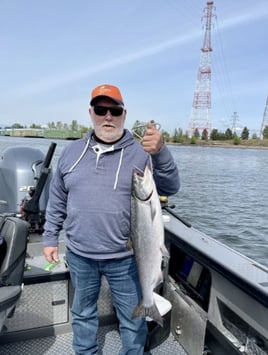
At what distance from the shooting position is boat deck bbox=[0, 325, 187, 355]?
2.22m

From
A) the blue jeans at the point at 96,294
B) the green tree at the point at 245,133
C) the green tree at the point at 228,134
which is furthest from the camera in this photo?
the green tree at the point at 245,133

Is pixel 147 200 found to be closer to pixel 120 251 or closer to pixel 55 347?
pixel 120 251

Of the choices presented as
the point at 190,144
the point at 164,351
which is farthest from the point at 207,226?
the point at 190,144

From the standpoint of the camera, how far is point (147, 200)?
1.44 metres

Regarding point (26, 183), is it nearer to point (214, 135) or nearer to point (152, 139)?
point (152, 139)

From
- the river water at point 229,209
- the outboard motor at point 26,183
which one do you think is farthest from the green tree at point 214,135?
the outboard motor at point 26,183

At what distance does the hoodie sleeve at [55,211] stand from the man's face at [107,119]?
0.35 meters

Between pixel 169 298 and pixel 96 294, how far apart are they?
85cm

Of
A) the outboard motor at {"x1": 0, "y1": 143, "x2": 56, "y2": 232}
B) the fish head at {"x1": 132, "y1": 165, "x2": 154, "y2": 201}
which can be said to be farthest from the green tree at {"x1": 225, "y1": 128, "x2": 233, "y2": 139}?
the fish head at {"x1": 132, "y1": 165, "x2": 154, "y2": 201}

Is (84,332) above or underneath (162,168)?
underneath

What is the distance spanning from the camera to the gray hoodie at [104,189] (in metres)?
1.62

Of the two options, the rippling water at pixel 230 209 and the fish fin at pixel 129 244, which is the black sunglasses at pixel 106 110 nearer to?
the fish fin at pixel 129 244

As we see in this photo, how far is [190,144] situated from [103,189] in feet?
142

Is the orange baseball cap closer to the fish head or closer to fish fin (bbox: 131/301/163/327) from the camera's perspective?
the fish head
